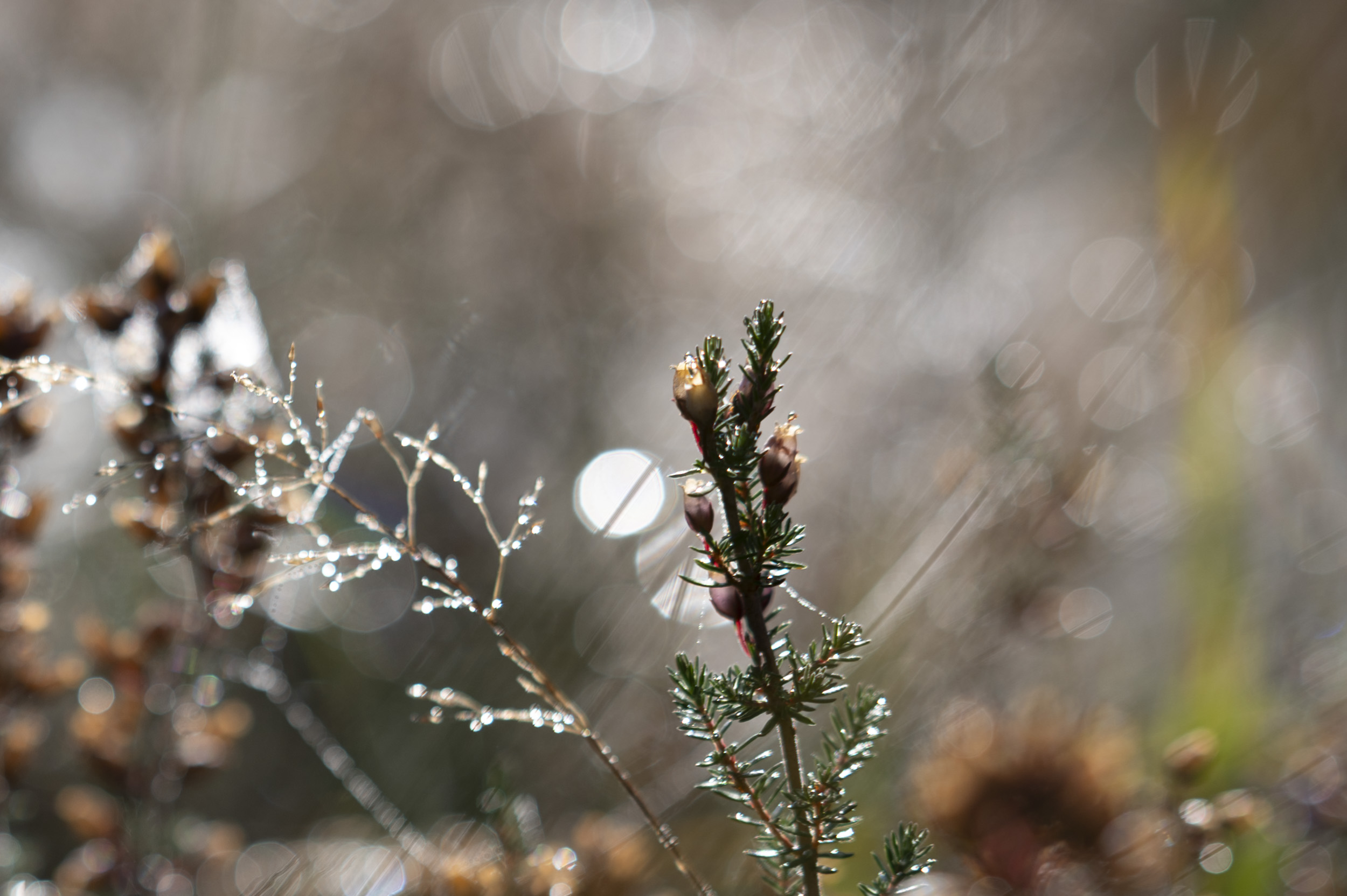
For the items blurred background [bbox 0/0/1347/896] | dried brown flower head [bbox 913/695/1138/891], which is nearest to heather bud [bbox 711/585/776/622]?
blurred background [bbox 0/0/1347/896]

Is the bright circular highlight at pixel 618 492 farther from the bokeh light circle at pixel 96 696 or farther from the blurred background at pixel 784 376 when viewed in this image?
the bokeh light circle at pixel 96 696

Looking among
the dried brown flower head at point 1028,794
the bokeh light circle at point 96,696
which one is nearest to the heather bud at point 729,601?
the dried brown flower head at point 1028,794

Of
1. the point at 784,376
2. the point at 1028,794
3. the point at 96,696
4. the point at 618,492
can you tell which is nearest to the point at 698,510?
the point at 1028,794

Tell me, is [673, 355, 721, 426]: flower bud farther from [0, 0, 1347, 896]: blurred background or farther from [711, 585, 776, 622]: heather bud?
[0, 0, 1347, 896]: blurred background

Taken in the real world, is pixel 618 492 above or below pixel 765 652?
above

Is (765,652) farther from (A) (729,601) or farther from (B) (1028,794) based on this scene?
(B) (1028,794)

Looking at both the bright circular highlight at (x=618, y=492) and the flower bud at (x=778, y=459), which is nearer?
the flower bud at (x=778, y=459)

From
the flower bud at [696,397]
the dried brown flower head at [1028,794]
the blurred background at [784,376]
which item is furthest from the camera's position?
the blurred background at [784,376]
